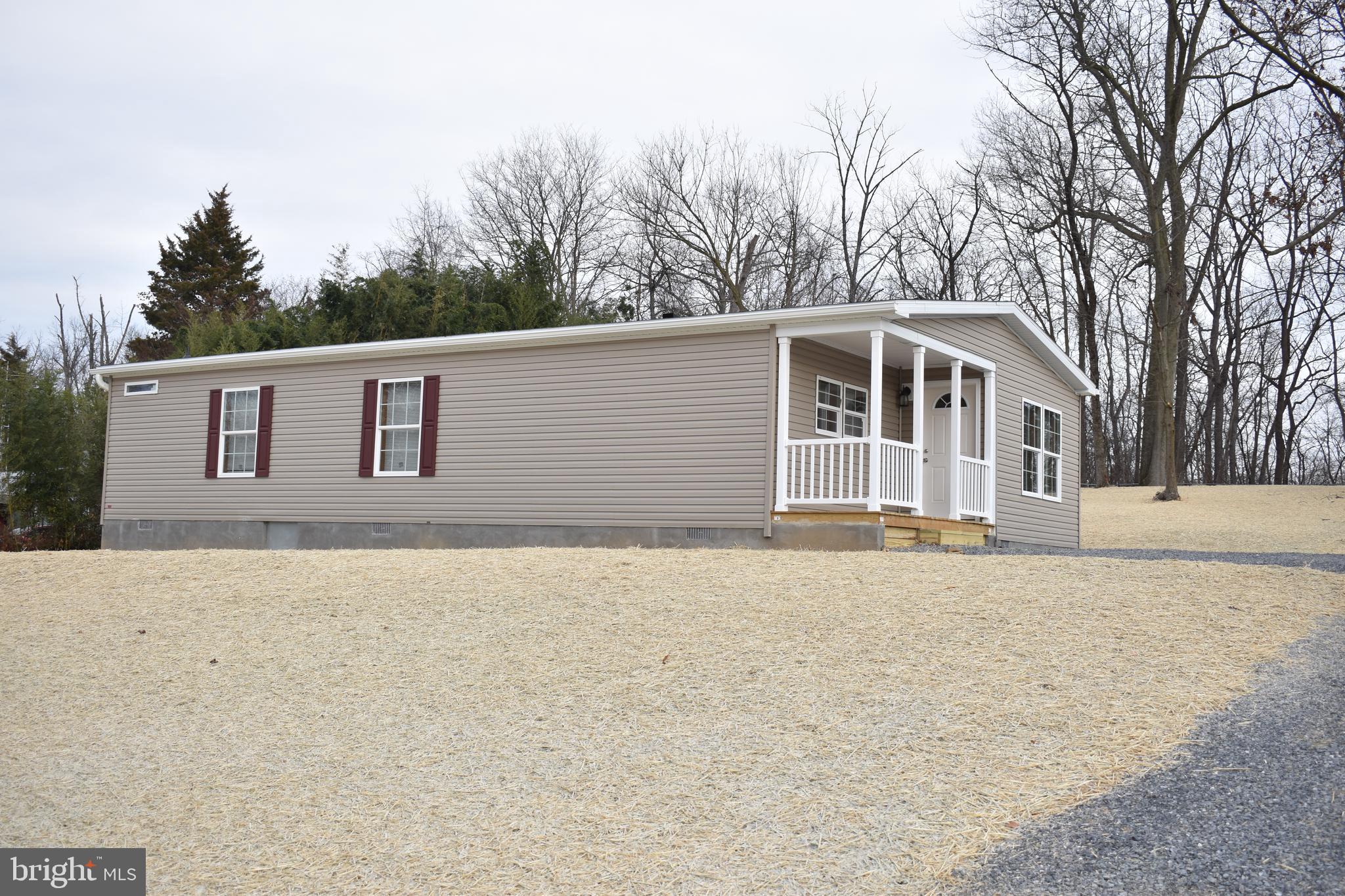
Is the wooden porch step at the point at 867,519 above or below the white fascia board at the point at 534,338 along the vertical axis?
below

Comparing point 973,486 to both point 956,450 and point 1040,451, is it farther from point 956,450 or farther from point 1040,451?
point 1040,451

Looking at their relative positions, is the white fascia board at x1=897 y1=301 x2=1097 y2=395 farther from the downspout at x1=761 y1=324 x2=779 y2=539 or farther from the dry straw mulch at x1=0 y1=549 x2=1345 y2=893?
the dry straw mulch at x1=0 y1=549 x2=1345 y2=893

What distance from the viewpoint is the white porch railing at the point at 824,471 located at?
12234 millimetres

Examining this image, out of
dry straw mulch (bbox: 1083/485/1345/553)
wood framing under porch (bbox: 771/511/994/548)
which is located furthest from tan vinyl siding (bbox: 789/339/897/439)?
dry straw mulch (bbox: 1083/485/1345/553)

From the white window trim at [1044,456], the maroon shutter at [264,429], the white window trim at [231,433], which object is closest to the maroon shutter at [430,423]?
the maroon shutter at [264,429]

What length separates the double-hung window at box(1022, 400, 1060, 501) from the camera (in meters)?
15.8

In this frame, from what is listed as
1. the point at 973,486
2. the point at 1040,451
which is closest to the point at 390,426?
the point at 973,486

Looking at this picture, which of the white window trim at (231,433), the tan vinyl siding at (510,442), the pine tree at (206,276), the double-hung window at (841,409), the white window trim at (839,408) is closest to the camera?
the tan vinyl siding at (510,442)

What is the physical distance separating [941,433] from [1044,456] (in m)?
2.47

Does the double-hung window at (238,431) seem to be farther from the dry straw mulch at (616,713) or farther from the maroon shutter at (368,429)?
the dry straw mulch at (616,713)

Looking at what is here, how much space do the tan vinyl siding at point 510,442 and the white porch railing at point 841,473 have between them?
0.41 metres

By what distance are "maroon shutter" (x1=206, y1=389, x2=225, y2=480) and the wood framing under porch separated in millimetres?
8888

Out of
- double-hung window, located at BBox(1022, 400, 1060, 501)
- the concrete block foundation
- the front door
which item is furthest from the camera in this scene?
double-hung window, located at BBox(1022, 400, 1060, 501)

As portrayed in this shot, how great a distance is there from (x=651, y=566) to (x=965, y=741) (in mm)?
4765
